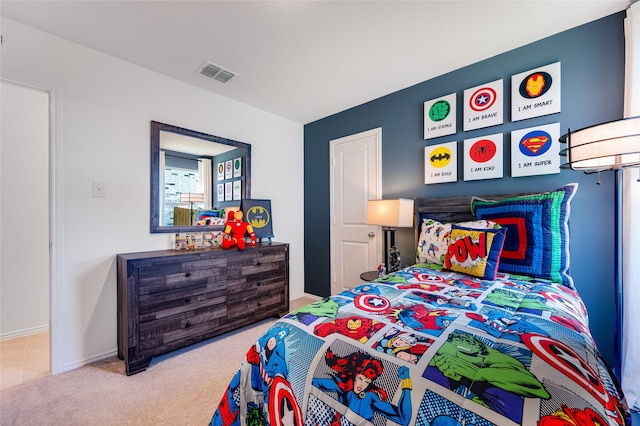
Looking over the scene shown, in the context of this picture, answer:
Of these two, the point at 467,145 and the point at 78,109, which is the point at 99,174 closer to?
the point at 78,109

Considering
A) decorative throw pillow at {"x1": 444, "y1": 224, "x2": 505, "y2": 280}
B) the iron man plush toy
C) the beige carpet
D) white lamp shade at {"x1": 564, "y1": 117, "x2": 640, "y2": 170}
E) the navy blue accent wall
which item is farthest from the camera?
the iron man plush toy

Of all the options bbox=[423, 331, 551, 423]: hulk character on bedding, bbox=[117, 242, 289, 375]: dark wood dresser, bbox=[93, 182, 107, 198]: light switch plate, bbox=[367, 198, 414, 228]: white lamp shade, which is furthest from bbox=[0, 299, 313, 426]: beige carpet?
bbox=[367, 198, 414, 228]: white lamp shade

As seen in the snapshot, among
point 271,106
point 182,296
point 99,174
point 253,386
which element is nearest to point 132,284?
point 182,296

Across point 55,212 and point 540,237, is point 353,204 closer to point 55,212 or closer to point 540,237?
point 540,237

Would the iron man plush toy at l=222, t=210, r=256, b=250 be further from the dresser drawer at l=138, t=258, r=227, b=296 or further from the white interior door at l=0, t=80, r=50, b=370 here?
the white interior door at l=0, t=80, r=50, b=370

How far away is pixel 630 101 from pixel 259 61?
262 cm

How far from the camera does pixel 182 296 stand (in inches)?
83.7

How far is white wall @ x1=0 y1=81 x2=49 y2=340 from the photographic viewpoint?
245 cm

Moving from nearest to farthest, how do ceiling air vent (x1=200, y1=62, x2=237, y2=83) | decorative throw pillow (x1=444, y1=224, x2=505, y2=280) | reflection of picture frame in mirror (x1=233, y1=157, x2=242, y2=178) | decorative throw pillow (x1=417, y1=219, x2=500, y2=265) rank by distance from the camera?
decorative throw pillow (x1=444, y1=224, x2=505, y2=280) < decorative throw pillow (x1=417, y1=219, x2=500, y2=265) < ceiling air vent (x1=200, y1=62, x2=237, y2=83) < reflection of picture frame in mirror (x1=233, y1=157, x2=242, y2=178)

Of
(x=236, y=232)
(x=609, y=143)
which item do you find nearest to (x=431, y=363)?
(x=609, y=143)

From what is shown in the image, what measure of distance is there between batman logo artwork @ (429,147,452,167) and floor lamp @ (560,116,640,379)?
87 centimetres

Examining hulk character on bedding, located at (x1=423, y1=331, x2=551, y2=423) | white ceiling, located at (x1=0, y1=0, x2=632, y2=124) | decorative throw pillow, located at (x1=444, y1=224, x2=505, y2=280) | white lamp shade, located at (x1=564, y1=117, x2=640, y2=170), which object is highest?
white ceiling, located at (x1=0, y1=0, x2=632, y2=124)

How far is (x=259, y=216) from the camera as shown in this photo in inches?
122

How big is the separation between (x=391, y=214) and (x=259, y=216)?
1552 mm
